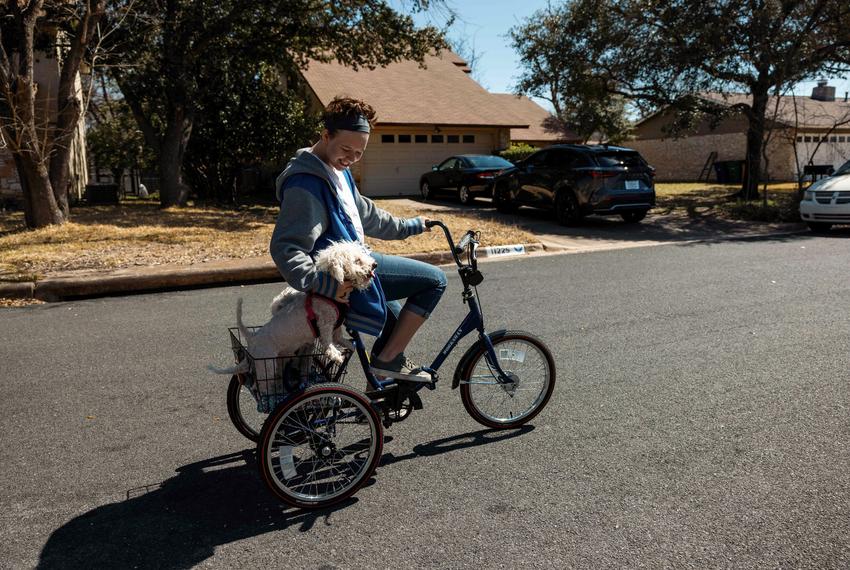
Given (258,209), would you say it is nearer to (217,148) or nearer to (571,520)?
(217,148)

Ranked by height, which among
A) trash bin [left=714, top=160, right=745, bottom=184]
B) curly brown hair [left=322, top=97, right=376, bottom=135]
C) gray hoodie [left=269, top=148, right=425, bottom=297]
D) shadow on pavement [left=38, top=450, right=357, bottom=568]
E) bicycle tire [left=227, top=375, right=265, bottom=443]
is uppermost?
trash bin [left=714, top=160, right=745, bottom=184]

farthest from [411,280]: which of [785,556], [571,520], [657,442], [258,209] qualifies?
[258,209]

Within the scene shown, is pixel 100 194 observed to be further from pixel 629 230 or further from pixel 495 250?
pixel 629 230

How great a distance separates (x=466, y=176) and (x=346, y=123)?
683 inches

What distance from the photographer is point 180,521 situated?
10.4 feet

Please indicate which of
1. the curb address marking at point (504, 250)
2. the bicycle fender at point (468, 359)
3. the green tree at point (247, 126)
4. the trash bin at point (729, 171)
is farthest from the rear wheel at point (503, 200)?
the trash bin at point (729, 171)

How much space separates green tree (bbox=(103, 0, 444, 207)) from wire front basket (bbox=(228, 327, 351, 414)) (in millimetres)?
13608

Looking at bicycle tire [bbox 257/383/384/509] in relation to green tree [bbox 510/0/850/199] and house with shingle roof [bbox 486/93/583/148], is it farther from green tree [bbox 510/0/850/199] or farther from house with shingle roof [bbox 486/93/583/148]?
house with shingle roof [bbox 486/93/583/148]

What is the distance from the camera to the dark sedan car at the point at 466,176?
2009cm

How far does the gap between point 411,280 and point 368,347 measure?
2.54m

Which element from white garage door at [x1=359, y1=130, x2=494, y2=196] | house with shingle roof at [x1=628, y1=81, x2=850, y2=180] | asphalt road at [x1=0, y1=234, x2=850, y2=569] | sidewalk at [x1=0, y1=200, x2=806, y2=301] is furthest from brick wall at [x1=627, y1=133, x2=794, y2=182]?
asphalt road at [x1=0, y1=234, x2=850, y2=569]

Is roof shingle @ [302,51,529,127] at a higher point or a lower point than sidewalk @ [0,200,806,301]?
higher

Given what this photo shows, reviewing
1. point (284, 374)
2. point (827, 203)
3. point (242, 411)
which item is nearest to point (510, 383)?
point (284, 374)

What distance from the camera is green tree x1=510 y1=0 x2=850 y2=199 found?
51.9ft
